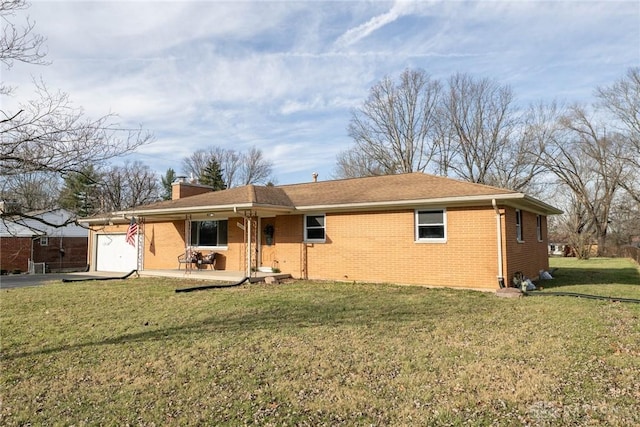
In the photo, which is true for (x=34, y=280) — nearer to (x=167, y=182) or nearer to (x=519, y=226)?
(x=519, y=226)

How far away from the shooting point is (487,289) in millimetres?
11445

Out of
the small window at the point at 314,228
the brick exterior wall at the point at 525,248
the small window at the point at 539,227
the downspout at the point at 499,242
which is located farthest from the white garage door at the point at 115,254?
the small window at the point at 539,227

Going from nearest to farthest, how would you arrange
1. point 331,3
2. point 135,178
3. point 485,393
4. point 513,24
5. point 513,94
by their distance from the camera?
point 485,393, point 331,3, point 513,24, point 513,94, point 135,178

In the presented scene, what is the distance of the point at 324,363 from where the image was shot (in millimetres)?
5344

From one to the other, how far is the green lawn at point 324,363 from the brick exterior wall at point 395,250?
2.30m

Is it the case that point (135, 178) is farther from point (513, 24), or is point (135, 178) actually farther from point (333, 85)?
point (513, 24)

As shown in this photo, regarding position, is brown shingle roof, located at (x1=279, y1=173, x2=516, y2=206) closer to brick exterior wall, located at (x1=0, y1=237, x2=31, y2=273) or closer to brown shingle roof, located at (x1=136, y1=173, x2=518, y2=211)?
brown shingle roof, located at (x1=136, y1=173, x2=518, y2=211)

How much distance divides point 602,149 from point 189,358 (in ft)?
143

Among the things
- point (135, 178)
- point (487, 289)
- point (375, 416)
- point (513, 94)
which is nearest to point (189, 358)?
point (375, 416)

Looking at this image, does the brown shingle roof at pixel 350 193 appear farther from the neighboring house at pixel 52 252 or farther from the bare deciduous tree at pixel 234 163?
the bare deciduous tree at pixel 234 163

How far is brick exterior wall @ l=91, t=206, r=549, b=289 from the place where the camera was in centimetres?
1165

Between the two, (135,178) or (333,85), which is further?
(135,178)

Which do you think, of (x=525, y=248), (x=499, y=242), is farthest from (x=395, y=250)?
(x=525, y=248)

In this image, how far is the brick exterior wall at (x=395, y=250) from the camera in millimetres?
11648
